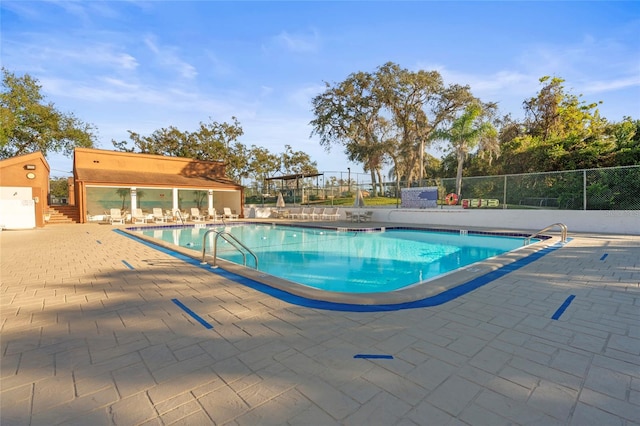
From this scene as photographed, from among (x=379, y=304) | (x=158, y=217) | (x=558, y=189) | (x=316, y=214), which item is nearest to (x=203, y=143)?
(x=158, y=217)

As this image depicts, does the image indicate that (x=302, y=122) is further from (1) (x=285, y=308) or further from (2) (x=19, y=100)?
(1) (x=285, y=308)

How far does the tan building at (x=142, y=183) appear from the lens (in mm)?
18066

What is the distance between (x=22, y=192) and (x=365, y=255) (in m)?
16.4

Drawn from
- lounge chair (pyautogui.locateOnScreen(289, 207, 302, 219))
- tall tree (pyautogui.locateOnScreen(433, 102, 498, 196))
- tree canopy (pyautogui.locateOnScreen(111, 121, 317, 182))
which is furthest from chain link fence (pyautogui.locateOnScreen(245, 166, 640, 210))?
tree canopy (pyautogui.locateOnScreen(111, 121, 317, 182))

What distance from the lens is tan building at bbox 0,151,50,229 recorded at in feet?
43.7

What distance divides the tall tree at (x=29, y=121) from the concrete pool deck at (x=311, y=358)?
1193 inches

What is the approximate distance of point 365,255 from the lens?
8.99 meters

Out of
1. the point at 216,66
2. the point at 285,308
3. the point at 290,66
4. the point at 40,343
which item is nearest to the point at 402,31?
the point at 290,66

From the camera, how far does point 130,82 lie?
14164 millimetres

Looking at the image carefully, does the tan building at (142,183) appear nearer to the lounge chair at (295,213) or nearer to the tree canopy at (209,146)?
the lounge chair at (295,213)

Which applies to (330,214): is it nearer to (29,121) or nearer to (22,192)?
(22,192)

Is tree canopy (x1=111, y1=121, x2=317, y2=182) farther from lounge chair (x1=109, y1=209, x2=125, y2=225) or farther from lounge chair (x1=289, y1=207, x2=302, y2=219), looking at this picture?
lounge chair (x1=109, y1=209, x2=125, y2=225)

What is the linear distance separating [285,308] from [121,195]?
76.0 ft

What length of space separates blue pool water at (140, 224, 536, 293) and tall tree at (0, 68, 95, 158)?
24.1 meters
